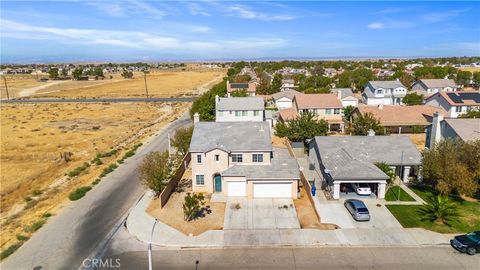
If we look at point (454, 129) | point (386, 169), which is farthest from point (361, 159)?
point (454, 129)

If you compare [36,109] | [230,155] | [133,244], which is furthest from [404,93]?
[36,109]

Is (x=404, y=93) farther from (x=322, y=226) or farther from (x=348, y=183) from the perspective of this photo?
(x=322, y=226)

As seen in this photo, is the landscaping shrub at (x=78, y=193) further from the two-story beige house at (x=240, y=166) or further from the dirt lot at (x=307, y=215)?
the dirt lot at (x=307, y=215)

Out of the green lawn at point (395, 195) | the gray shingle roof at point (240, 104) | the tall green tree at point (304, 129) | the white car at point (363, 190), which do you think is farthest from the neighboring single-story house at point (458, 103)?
the white car at point (363, 190)

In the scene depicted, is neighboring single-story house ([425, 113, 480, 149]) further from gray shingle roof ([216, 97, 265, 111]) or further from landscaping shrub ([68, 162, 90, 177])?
landscaping shrub ([68, 162, 90, 177])

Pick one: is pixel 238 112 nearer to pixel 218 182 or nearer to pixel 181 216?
pixel 218 182

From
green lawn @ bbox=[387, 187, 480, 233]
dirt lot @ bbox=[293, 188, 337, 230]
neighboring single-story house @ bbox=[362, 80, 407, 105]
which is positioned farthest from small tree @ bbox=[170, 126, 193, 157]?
neighboring single-story house @ bbox=[362, 80, 407, 105]
